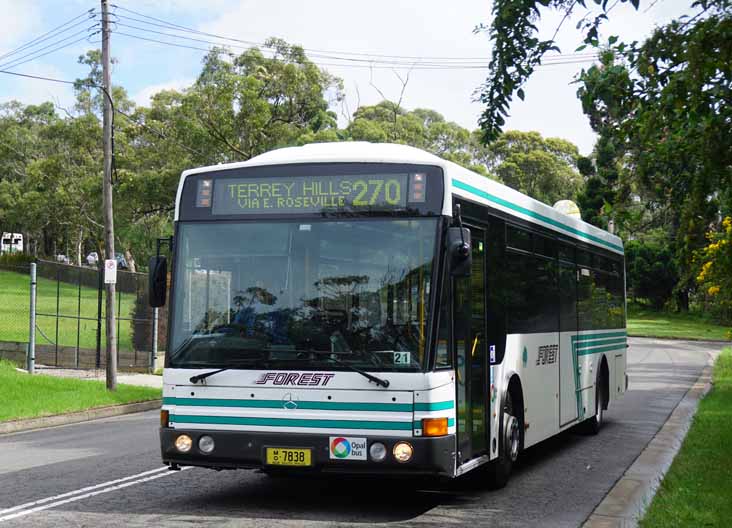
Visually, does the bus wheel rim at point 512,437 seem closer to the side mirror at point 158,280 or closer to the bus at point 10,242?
the side mirror at point 158,280

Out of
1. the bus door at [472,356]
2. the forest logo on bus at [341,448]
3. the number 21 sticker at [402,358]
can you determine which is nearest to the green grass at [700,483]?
the bus door at [472,356]

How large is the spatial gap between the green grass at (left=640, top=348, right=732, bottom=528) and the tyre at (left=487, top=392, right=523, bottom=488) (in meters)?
1.51

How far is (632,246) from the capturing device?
68.4 meters

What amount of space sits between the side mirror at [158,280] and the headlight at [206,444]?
1232 millimetres

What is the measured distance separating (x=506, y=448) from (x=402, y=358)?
2605mm

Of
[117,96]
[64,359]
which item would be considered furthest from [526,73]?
[117,96]

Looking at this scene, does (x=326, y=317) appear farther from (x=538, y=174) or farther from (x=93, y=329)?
(x=538, y=174)

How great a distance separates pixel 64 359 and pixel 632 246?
4675 centimetres

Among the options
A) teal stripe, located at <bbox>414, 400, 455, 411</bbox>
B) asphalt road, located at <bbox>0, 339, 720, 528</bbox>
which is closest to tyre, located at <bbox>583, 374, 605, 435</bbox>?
asphalt road, located at <bbox>0, 339, 720, 528</bbox>

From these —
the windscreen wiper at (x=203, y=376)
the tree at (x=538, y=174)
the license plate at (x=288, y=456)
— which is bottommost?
the license plate at (x=288, y=456)

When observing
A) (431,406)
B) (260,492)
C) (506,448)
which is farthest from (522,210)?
(260,492)

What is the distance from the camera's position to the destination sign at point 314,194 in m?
9.12

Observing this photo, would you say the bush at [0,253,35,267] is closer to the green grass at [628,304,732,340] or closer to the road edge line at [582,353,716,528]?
the green grass at [628,304,732,340]

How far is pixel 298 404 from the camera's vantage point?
29.0ft
